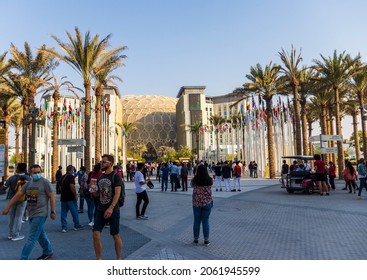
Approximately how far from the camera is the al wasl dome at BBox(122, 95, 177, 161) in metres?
119

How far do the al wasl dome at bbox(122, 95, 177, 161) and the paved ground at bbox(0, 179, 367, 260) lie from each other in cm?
10595

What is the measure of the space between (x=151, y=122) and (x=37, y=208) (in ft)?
378

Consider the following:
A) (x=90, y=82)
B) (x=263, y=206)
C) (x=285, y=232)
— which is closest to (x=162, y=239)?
(x=285, y=232)

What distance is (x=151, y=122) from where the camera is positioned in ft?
394

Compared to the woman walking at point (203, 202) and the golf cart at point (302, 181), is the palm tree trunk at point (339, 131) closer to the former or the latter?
the golf cart at point (302, 181)

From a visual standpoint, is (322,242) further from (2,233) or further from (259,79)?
(259,79)

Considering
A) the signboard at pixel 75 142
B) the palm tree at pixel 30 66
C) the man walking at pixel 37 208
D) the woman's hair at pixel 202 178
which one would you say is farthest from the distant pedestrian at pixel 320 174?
the palm tree at pixel 30 66

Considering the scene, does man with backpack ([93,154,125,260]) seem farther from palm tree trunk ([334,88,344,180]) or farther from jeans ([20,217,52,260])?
palm tree trunk ([334,88,344,180])

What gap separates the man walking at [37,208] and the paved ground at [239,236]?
715 mm

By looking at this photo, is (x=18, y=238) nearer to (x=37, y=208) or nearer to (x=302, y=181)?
(x=37, y=208)

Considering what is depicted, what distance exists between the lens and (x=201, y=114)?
4176 inches

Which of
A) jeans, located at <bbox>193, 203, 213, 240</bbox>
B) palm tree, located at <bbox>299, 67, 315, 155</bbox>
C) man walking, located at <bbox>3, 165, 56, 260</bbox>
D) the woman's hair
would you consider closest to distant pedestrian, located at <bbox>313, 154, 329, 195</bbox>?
the woman's hair

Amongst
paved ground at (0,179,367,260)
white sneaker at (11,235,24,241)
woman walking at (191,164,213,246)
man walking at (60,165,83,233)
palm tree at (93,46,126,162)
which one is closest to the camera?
paved ground at (0,179,367,260)

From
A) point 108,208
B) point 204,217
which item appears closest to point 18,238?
point 108,208
